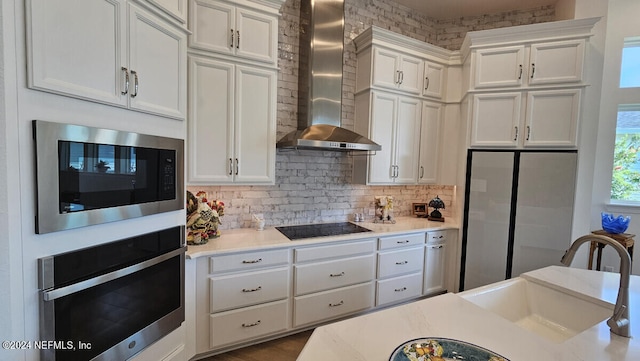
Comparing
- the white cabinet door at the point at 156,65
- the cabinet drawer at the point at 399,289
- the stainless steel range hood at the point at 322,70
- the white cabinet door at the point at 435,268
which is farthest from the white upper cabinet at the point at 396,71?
the cabinet drawer at the point at 399,289

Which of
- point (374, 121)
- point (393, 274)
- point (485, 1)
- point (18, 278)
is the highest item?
point (485, 1)

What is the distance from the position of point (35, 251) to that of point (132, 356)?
0.82 meters

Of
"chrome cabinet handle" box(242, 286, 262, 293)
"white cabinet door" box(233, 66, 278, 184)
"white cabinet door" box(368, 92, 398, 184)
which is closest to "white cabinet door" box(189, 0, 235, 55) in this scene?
"white cabinet door" box(233, 66, 278, 184)

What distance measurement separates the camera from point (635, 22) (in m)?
3.11

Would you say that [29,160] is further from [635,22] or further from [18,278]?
[635,22]

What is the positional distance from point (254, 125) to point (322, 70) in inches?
36.6

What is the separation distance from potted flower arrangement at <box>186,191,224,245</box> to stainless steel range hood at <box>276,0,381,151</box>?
2.87 ft

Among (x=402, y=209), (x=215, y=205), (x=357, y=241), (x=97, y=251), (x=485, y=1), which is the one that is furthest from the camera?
(x=402, y=209)

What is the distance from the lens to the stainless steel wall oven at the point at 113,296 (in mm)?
1190

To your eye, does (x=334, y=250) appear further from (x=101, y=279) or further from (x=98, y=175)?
(x=98, y=175)

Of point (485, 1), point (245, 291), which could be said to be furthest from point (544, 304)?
point (485, 1)

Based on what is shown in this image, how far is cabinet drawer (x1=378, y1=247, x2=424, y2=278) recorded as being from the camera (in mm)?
2930

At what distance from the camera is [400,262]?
10.00 ft

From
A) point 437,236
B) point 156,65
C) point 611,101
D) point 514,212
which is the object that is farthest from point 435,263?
point 156,65
